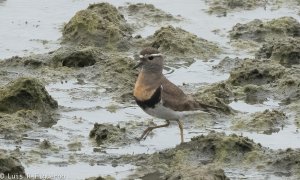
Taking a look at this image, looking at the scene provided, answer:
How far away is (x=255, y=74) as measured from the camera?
1524 cm

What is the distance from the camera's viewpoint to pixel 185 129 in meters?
13.2

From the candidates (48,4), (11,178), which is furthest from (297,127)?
(48,4)

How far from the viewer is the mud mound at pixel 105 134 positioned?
1229cm

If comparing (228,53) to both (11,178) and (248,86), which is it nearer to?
(248,86)

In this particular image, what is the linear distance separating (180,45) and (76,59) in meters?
2.14

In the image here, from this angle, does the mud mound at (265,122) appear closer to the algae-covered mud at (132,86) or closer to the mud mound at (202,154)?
the algae-covered mud at (132,86)

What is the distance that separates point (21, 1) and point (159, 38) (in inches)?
167

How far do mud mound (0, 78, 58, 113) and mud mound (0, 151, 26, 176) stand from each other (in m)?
2.76

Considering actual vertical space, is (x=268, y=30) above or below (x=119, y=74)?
above

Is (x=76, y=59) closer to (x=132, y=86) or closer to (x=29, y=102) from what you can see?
(x=132, y=86)

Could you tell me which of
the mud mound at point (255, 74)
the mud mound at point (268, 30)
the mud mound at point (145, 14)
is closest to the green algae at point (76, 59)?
the mud mound at point (255, 74)

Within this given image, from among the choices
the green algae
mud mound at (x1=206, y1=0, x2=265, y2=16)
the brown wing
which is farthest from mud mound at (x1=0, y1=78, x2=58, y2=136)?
mud mound at (x1=206, y1=0, x2=265, y2=16)

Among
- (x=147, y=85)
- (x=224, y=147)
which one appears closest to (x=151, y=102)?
(x=147, y=85)

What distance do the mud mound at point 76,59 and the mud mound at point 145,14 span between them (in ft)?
10.7
